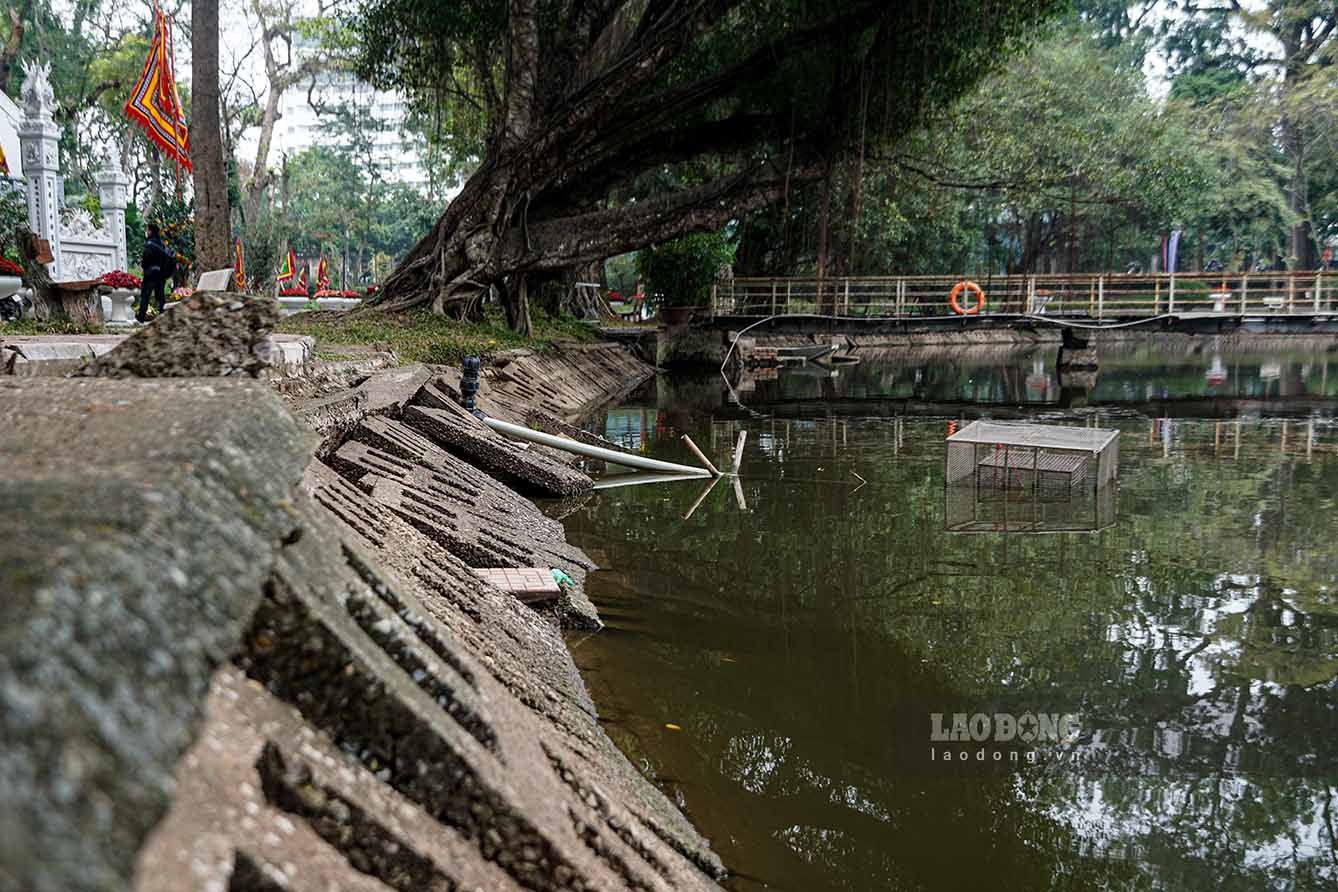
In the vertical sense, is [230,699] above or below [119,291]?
below

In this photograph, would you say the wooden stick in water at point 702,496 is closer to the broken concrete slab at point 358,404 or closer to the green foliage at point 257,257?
the broken concrete slab at point 358,404

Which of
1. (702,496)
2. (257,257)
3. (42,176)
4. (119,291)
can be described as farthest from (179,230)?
(702,496)

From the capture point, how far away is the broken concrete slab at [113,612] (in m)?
1.05

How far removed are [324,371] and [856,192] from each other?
12381 millimetres

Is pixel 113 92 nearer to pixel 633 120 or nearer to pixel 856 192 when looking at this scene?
pixel 633 120

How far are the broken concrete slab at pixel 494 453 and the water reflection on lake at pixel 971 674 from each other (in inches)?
17.2

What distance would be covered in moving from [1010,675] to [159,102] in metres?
19.9

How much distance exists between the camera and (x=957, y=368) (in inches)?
1288

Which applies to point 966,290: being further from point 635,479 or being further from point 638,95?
point 635,479

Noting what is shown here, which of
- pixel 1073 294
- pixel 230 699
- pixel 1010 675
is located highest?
pixel 1073 294

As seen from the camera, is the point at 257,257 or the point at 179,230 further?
the point at 257,257

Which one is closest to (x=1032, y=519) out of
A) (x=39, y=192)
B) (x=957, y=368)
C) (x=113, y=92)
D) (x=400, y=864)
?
(x=400, y=864)

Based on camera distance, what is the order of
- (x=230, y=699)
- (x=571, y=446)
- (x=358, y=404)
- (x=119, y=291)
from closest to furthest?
1. (x=230, y=699)
2. (x=358, y=404)
3. (x=571, y=446)
4. (x=119, y=291)

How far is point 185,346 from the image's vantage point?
2893 millimetres
